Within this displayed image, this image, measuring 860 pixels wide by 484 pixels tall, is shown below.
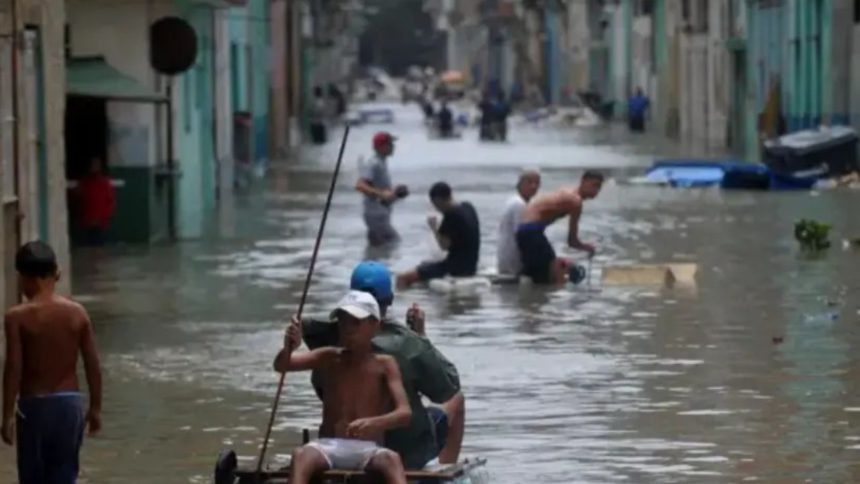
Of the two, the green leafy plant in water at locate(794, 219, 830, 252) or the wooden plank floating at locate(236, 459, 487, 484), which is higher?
the wooden plank floating at locate(236, 459, 487, 484)

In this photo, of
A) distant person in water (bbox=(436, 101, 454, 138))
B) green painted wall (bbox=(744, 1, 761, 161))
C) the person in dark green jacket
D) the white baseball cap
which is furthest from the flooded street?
distant person in water (bbox=(436, 101, 454, 138))

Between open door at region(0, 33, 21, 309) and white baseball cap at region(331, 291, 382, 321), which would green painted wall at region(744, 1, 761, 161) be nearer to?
open door at region(0, 33, 21, 309)

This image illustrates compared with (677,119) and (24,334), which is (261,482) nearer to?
(24,334)

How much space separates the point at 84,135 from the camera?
109 feet

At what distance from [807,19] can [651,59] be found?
3673 centimetres

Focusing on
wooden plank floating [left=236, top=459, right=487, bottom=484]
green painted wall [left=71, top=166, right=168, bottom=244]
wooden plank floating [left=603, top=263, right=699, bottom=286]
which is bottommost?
wooden plank floating [left=603, top=263, right=699, bottom=286]

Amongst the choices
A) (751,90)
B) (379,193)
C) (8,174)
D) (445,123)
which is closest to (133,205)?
(379,193)

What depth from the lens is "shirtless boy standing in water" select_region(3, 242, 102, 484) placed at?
1102 centimetres

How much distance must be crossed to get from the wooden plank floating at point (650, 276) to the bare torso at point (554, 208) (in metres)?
0.98

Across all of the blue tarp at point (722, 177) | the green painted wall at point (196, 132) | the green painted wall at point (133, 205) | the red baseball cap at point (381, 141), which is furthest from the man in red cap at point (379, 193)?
the blue tarp at point (722, 177)

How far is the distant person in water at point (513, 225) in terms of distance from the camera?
2602 centimetres

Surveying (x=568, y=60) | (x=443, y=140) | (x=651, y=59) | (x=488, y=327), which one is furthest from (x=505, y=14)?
(x=488, y=327)

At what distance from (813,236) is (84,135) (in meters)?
9.06

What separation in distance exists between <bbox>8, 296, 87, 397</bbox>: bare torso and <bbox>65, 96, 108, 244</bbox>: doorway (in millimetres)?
21598
